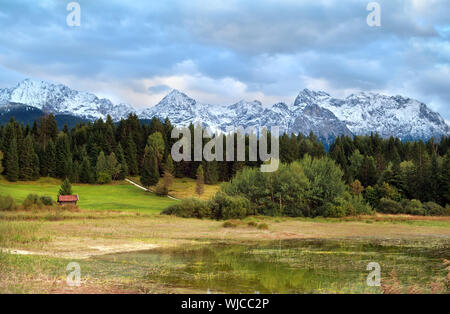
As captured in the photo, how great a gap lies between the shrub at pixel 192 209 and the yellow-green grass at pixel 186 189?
3378cm

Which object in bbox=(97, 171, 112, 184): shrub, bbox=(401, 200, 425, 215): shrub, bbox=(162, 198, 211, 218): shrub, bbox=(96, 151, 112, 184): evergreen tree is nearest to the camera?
bbox=(162, 198, 211, 218): shrub

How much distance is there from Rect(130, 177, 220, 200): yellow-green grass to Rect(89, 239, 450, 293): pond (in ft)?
212

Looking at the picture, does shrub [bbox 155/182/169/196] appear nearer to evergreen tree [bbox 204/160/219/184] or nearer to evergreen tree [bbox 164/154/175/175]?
evergreen tree [bbox 164/154/175/175]

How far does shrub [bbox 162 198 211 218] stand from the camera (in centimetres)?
5928

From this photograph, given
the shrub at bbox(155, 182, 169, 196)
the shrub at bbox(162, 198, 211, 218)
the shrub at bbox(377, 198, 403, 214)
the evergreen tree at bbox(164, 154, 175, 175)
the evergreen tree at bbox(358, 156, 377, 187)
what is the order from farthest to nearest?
the evergreen tree at bbox(164, 154, 175, 175), the evergreen tree at bbox(358, 156, 377, 187), the shrub at bbox(155, 182, 169, 196), the shrub at bbox(377, 198, 403, 214), the shrub at bbox(162, 198, 211, 218)

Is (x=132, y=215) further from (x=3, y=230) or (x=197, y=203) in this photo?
(x=3, y=230)

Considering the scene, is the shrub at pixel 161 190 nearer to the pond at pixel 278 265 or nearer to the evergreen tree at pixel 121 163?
the evergreen tree at pixel 121 163

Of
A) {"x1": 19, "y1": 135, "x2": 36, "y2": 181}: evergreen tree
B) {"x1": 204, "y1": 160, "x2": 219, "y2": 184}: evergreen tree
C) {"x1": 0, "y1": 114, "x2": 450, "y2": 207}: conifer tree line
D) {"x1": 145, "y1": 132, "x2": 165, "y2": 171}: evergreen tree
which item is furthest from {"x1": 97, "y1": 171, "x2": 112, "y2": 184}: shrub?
{"x1": 204, "y1": 160, "x2": 219, "y2": 184}: evergreen tree

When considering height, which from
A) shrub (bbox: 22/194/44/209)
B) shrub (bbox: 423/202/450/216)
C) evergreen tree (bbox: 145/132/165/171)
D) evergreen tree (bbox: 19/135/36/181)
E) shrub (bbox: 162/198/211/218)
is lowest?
shrub (bbox: 423/202/450/216)

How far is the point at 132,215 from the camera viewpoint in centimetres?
5738

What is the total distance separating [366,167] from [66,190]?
2757 inches

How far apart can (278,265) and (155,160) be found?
89.2 m

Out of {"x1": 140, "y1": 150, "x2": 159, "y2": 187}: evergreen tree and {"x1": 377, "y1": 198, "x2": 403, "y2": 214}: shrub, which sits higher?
{"x1": 140, "y1": 150, "x2": 159, "y2": 187}: evergreen tree

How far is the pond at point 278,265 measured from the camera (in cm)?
1783
